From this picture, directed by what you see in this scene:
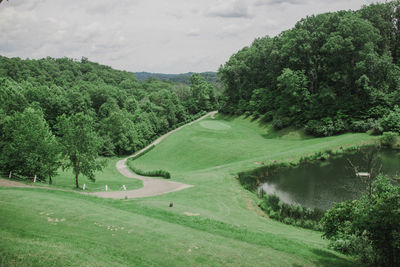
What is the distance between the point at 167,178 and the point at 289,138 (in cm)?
3292

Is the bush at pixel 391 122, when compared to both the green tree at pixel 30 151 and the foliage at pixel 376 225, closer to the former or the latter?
the foliage at pixel 376 225

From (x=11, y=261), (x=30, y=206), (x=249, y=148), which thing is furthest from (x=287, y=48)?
(x=11, y=261)

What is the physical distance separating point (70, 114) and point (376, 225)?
272 feet

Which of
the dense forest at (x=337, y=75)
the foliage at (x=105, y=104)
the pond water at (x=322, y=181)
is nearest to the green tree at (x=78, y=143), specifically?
the foliage at (x=105, y=104)

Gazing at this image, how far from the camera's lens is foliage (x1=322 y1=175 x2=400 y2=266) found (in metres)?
11.4

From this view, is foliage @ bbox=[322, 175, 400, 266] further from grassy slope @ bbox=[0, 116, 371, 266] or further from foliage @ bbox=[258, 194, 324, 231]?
foliage @ bbox=[258, 194, 324, 231]

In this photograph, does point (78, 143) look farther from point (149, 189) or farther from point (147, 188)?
point (149, 189)

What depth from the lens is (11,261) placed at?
34.1ft

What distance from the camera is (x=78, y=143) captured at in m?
31.3

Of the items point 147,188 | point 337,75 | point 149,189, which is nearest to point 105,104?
point 147,188

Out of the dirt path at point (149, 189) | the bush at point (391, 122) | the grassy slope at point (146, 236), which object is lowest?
the dirt path at point (149, 189)

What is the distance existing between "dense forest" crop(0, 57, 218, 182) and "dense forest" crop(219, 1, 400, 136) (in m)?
28.8

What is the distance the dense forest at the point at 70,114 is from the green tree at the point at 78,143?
0.10m

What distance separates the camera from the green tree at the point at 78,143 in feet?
101
